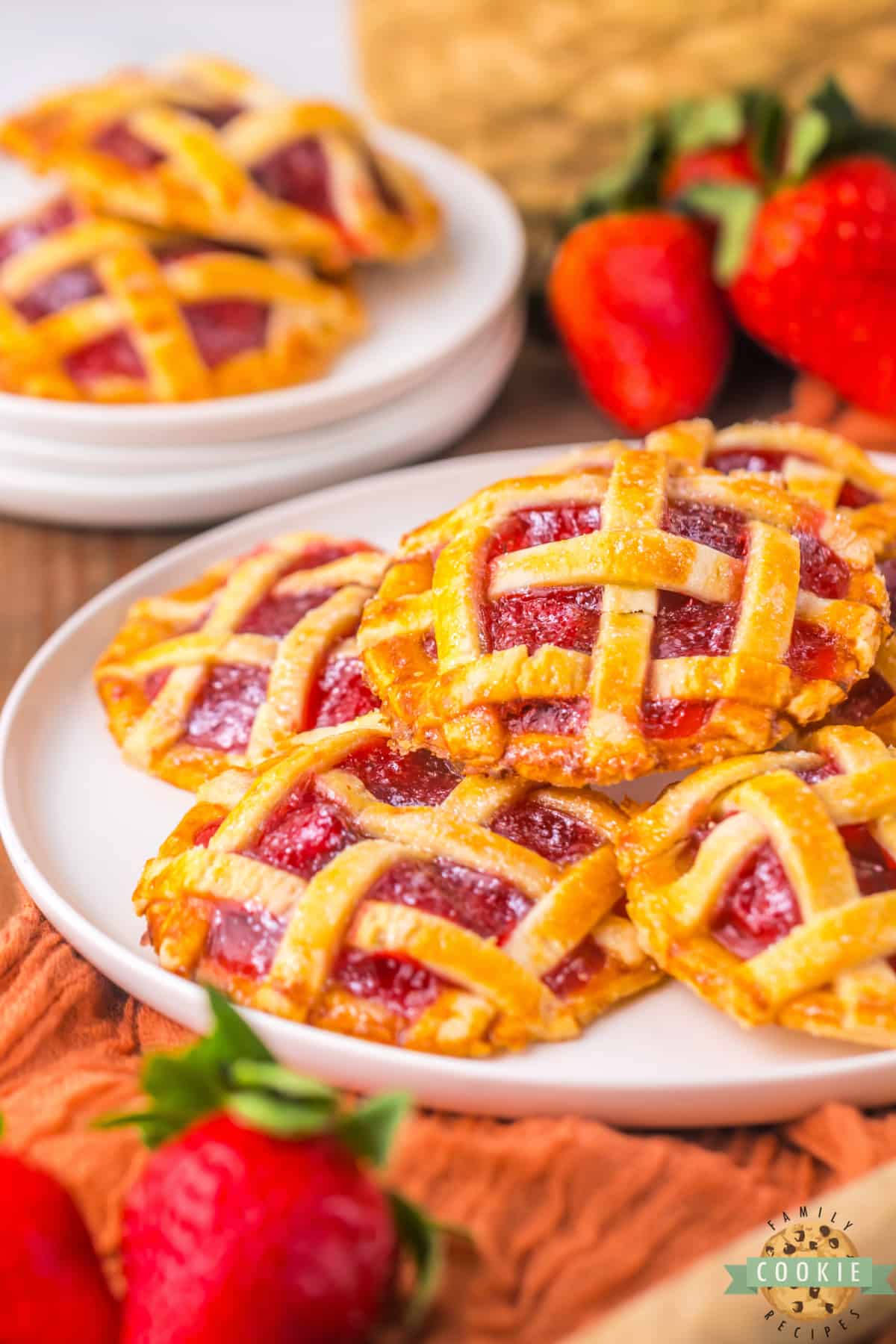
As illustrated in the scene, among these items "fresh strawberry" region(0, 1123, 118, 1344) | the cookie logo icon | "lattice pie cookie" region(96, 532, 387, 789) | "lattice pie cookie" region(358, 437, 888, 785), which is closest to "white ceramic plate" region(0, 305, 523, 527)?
"lattice pie cookie" region(96, 532, 387, 789)

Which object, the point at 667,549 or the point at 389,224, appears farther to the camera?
the point at 389,224

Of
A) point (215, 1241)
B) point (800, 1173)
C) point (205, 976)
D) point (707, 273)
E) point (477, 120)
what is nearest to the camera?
point (215, 1241)

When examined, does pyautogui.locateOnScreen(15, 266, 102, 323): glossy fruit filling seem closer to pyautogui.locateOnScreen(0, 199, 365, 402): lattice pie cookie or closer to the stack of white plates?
pyautogui.locateOnScreen(0, 199, 365, 402): lattice pie cookie

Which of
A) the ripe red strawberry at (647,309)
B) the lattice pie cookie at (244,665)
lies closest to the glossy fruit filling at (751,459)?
the lattice pie cookie at (244,665)

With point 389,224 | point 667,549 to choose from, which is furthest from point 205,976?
point 389,224

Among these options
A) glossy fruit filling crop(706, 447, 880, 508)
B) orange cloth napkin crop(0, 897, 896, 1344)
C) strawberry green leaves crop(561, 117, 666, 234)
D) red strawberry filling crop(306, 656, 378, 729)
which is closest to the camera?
orange cloth napkin crop(0, 897, 896, 1344)

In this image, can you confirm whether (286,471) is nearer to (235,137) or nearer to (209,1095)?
(235,137)
